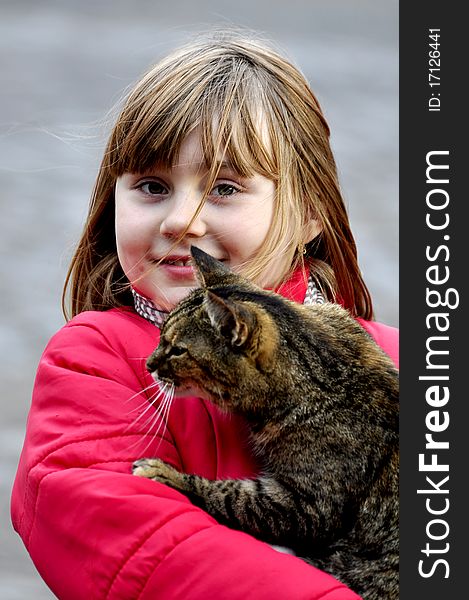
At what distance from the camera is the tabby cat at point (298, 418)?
156 centimetres

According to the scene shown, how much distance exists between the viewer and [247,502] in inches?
62.4

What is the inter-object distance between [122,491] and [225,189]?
2.13 feet

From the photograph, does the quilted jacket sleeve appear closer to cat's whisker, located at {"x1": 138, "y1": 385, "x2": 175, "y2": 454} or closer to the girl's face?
cat's whisker, located at {"x1": 138, "y1": 385, "x2": 175, "y2": 454}

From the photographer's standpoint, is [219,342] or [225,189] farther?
[225,189]

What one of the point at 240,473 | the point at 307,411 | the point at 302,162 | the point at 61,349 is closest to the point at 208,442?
the point at 240,473

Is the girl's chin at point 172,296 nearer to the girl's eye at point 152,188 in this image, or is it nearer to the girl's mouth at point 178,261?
the girl's mouth at point 178,261

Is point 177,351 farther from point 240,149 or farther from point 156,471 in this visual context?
point 240,149

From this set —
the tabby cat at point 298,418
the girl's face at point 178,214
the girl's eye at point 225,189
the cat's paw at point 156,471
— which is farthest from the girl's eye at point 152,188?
the cat's paw at point 156,471

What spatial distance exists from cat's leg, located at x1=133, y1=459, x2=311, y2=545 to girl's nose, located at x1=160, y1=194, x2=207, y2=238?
44cm

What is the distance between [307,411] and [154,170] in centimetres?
57

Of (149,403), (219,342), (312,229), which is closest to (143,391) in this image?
(149,403)

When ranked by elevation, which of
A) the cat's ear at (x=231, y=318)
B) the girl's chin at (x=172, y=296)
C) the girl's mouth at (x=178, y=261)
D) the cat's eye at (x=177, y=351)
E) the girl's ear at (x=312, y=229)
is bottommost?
the cat's eye at (x=177, y=351)

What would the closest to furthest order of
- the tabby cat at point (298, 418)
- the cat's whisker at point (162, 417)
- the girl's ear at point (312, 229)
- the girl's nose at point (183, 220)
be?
the tabby cat at point (298, 418), the cat's whisker at point (162, 417), the girl's nose at point (183, 220), the girl's ear at point (312, 229)

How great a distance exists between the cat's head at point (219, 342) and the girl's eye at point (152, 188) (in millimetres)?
202
